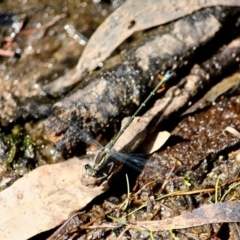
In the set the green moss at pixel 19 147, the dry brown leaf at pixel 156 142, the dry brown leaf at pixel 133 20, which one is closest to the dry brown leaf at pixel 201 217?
the dry brown leaf at pixel 156 142

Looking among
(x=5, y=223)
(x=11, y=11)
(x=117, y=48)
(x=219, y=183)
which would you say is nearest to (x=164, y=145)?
(x=219, y=183)

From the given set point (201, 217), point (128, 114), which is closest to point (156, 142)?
point (128, 114)

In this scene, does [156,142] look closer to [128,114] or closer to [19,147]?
[128,114]

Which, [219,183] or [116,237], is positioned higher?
[116,237]

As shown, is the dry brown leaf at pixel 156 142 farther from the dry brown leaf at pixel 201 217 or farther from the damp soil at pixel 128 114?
the dry brown leaf at pixel 201 217

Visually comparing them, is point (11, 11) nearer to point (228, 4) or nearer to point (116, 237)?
point (228, 4)

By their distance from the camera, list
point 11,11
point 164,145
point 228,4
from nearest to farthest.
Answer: point 164,145 → point 228,4 → point 11,11

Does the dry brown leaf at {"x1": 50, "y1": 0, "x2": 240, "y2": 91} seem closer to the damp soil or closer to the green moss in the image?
the damp soil

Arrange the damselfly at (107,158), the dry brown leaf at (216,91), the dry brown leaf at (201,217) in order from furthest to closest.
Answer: the dry brown leaf at (216,91) → the damselfly at (107,158) → the dry brown leaf at (201,217)
